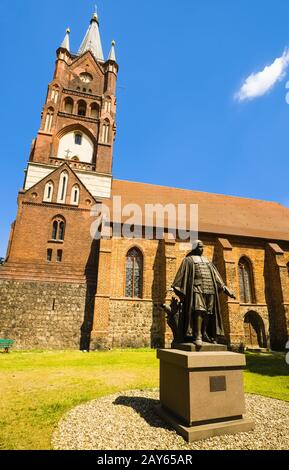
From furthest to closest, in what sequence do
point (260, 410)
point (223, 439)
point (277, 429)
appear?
1. point (260, 410)
2. point (277, 429)
3. point (223, 439)

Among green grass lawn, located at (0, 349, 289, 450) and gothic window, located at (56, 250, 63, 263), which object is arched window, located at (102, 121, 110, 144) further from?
green grass lawn, located at (0, 349, 289, 450)

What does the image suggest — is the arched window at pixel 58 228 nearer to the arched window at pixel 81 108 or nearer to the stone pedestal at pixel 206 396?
the arched window at pixel 81 108

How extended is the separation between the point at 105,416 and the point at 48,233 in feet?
46.2

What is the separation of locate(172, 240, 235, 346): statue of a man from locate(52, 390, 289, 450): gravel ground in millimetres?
1573

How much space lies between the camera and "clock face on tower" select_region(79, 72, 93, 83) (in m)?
25.6

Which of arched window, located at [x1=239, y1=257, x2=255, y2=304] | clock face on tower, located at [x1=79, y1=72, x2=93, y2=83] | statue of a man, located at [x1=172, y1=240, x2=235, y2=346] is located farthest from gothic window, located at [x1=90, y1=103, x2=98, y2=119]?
statue of a man, located at [x1=172, y1=240, x2=235, y2=346]

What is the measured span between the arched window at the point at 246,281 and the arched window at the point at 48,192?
1484cm

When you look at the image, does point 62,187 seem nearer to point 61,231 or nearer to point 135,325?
point 61,231

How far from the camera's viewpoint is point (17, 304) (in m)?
14.6

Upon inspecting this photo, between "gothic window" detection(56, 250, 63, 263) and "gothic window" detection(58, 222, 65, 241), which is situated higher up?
"gothic window" detection(58, 222, 65, 241)

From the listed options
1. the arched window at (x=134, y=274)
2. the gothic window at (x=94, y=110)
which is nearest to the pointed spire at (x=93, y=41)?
the gothic window at (x=94, y=110)

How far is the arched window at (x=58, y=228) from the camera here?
56.9 ft

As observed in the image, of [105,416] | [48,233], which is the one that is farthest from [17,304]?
[105,416]
